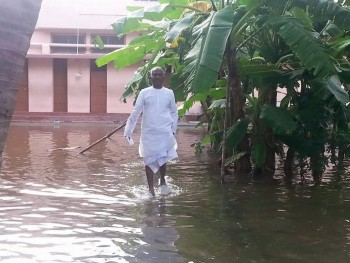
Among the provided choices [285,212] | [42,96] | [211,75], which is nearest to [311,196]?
[285,212]

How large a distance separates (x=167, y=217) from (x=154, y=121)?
148 centimetres

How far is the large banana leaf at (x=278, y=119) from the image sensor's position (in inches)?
256

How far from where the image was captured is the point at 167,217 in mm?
5156

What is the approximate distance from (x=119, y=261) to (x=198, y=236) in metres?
0.92

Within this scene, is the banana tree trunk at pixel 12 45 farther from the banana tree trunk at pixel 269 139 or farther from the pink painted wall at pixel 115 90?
the pink painted wall at pixel 115 90

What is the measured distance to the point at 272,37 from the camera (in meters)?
7.26

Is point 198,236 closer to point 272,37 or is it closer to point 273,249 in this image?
point 273,249

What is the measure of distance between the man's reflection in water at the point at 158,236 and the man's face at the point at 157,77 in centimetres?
143

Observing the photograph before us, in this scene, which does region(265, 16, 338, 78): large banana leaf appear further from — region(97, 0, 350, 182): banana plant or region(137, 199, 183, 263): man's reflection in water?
region(137, 199, 183, 263): man's reflection in water

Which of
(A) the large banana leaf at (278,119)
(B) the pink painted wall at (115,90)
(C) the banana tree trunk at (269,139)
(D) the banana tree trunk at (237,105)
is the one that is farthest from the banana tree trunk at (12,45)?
(B) the pink painted wall at (115,90)

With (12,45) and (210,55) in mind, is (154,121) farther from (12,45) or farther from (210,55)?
(12,45)

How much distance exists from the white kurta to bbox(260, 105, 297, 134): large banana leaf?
4.16 ft

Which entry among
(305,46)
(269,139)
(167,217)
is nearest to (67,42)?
(269,139)

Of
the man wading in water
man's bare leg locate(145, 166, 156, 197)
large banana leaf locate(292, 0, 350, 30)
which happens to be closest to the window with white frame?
the man wading in water
